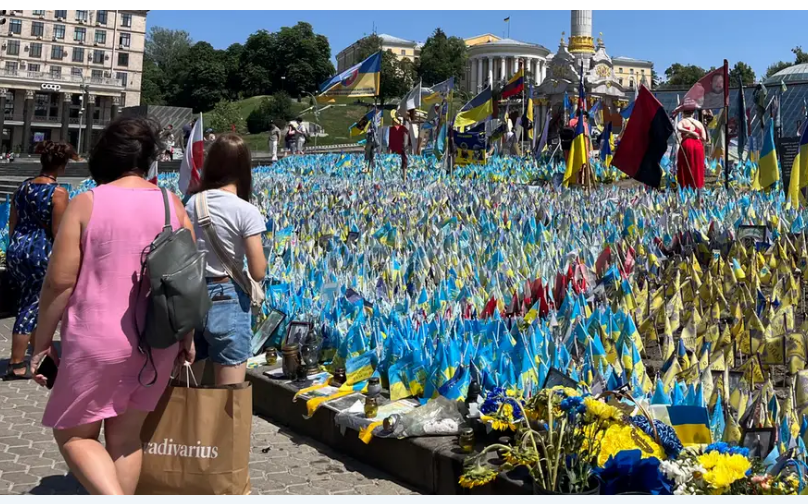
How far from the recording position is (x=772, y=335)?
18.6 ft

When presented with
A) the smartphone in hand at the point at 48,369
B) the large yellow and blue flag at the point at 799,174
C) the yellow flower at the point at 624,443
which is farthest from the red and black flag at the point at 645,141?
the smartphone in hand at the point at 48,369

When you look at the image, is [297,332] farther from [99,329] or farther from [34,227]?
[99,329]

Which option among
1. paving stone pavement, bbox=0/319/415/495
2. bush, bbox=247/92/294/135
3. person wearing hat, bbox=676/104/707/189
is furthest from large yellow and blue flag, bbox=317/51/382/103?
bush, bbox=247/92/294/135

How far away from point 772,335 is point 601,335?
1165mm

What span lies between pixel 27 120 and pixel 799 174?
80.0 metres

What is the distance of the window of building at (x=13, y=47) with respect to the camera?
289ft

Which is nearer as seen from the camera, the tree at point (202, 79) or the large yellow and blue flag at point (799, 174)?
the large yellow and blue flag at point (799, 174)

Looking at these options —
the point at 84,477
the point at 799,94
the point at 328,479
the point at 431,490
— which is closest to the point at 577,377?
the point at 431,490

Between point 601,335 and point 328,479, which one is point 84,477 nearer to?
point 328,479

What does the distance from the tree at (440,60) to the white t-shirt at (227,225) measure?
101350mm

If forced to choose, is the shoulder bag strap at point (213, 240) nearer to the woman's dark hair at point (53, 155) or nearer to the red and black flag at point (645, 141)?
the woman's dark hair at point (53, 155)

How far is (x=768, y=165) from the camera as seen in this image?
13.0 meters

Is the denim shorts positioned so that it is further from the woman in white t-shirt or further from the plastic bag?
the plastic bag

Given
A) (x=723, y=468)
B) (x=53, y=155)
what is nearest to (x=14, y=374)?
(x=53, y=155)
